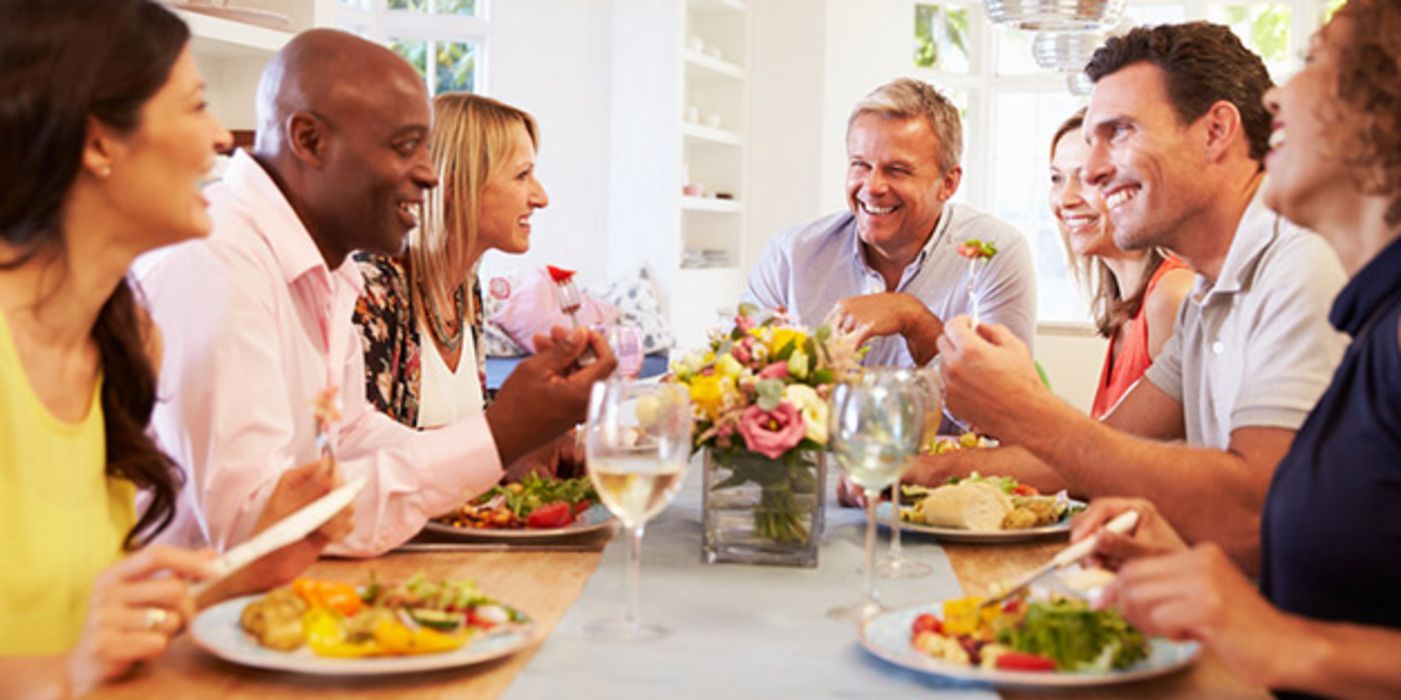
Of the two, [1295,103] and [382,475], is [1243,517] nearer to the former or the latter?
[1295,103]

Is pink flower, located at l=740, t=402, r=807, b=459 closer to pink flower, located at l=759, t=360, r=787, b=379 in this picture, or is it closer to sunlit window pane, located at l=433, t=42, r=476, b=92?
pink flower, located at l=759, t=360, r=787, b=379

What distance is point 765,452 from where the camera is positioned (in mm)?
1781

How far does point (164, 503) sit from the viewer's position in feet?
5.22

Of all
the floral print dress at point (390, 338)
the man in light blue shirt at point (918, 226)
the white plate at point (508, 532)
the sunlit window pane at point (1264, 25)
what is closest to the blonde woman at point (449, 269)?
the floral print dress at point (390, 338)

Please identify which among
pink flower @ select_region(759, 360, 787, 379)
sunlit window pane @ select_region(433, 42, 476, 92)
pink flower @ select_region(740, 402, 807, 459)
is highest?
sunlit window pane @ select_region(433, 42, 476, 92)

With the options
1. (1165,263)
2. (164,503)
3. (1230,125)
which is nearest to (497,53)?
(1165,263)

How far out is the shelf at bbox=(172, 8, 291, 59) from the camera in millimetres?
3113

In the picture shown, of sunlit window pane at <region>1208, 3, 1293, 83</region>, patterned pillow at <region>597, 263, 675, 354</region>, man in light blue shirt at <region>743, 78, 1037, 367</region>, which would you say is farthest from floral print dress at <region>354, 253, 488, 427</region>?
sunlit window pane at <region>1208, 3, 1293, 83</region>

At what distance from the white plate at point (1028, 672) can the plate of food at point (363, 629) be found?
13.1 inches

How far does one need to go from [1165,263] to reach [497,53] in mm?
4942

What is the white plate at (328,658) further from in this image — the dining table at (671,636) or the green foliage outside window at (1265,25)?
the green foliage outside window at (1265,25)

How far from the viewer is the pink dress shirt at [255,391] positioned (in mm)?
1743

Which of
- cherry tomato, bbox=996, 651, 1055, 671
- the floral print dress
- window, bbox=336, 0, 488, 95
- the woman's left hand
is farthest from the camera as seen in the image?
window, bbox=336, 0, 488, 95

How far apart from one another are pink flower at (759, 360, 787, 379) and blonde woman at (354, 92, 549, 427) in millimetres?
993
